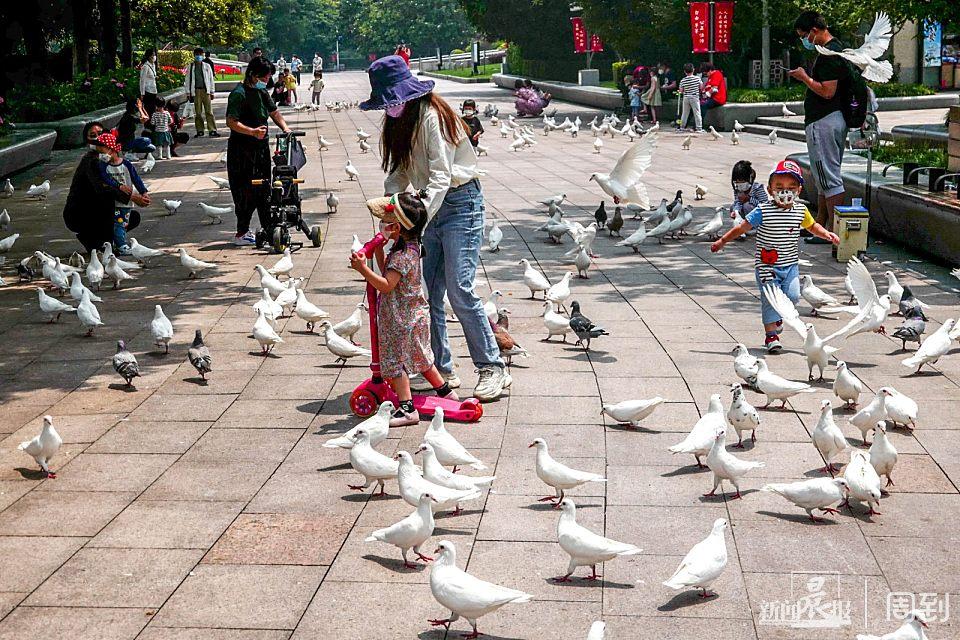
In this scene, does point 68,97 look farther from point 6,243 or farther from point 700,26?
point 6,243

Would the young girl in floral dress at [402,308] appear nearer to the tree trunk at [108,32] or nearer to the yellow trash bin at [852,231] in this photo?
the yellow trash bin at [852,231]

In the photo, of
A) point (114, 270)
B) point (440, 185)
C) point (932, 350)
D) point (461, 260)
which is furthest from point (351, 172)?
point (932, 350)

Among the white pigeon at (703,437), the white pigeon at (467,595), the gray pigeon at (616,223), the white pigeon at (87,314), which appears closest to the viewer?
the white pigeon at (467,595)

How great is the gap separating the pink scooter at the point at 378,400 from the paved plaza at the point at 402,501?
130mm

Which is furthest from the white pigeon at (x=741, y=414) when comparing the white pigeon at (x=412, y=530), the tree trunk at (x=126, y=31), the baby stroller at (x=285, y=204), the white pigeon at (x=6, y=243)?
the tree trunk at (x=126, y=31)

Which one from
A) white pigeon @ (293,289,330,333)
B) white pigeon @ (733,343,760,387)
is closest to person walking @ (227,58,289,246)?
white pigeon @ (293,289,330,333)

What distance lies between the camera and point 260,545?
16.6 feet

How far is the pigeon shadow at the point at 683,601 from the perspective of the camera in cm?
441

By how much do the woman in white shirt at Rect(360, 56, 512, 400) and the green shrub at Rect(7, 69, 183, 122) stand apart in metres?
22.6

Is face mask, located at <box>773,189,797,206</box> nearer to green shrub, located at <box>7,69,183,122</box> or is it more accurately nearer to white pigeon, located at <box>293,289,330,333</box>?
white pigeon, located at <box>293,289,330,333</box>

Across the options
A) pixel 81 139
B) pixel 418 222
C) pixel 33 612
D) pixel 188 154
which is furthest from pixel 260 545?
pixel 81 139

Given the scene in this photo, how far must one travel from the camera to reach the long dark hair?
664cm

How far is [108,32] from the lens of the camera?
3625cm

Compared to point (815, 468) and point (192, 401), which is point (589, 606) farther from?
point (192, 401)
